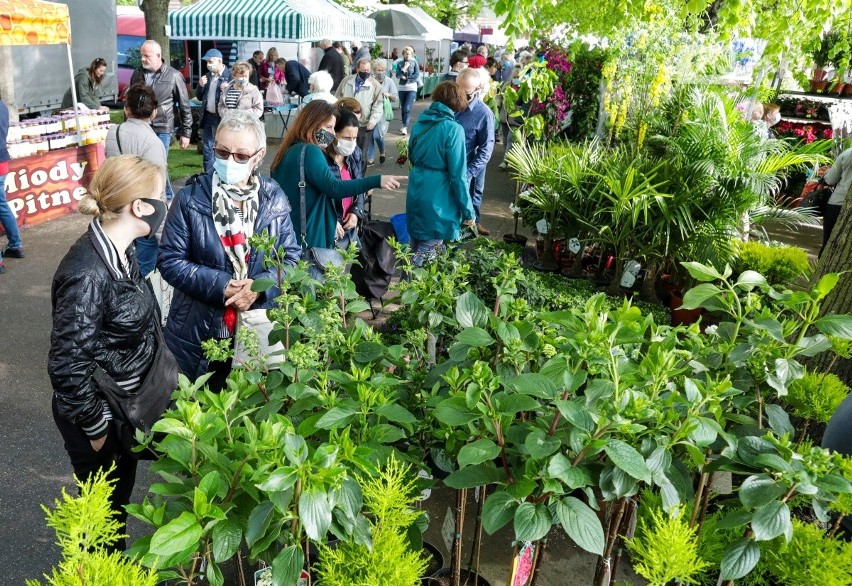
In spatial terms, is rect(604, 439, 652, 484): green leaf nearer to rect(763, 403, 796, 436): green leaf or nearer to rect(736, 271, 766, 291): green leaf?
rect(763, 403, 796, 436): green leaf

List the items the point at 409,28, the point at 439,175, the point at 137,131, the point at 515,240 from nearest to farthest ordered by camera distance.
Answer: the point at 439,175 → the point at 137,131 → the point at 515,240 → the point at 409,28

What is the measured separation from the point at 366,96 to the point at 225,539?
1002 centimetres

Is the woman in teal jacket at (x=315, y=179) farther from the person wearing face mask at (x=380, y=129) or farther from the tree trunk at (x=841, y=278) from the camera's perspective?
the person wearing face mask at (x=380, y=129)

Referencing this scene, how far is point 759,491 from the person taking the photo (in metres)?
1.50

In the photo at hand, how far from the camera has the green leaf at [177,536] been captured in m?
1.37

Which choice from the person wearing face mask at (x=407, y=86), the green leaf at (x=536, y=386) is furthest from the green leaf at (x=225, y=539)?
the person wearing face mask at (x=407, y=86)

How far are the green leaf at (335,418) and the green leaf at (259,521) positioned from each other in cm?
24

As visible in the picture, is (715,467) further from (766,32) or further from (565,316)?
(766,32)

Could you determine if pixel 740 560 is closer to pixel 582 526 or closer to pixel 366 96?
pixel 582 526

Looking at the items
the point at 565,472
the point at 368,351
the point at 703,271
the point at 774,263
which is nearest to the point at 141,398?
the point at 368,351

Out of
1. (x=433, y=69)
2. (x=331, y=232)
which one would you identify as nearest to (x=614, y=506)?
(x=331, y=232)

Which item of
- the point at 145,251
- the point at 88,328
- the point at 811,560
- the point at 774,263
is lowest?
the point at 774,263

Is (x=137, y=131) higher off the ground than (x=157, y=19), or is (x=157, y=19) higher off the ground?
(x=157, y=19)

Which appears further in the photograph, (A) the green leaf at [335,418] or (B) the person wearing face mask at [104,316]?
(B) the person wearing face mask at [104,316]
